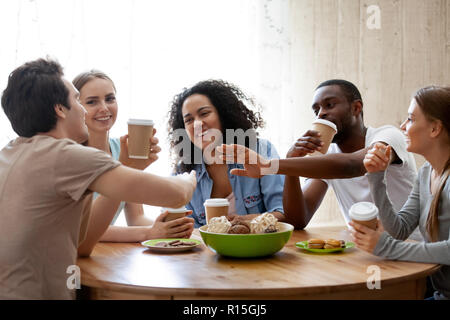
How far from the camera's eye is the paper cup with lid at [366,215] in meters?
1.42

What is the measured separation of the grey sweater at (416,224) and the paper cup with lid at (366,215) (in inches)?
2.0

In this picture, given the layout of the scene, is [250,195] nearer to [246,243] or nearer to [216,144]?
[216,144]

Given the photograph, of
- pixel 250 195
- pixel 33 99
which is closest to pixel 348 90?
pixel 250 195

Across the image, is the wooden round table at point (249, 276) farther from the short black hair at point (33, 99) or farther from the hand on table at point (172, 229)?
the short black hair at point (33, 99)

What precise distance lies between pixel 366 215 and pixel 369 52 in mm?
2194

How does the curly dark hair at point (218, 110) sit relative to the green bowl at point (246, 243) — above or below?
above

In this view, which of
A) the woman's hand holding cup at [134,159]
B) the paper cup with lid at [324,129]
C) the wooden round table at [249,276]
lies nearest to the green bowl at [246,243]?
the wooden round table at [249,276]

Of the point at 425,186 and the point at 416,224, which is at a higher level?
the point at 425,186

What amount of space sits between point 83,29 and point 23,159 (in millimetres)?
1887

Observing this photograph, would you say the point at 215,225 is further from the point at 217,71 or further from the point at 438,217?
the point at 217,71

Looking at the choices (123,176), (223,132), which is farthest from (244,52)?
(123,176)

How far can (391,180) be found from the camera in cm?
213

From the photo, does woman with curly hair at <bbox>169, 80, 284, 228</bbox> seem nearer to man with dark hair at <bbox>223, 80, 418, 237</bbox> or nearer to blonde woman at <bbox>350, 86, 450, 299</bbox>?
man with dark hair at <bbox>223, 80, 418, 237</bbox>

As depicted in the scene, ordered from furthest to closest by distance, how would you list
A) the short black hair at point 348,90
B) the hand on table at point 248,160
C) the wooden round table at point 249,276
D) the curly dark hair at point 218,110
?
the curly dark hair at point 218,110 → the short black hair at point 348,90 → the hand on table at point 248,160 → the wooden round table at point 249,276
